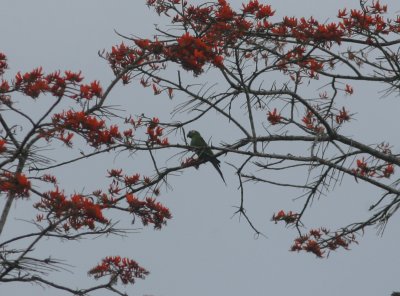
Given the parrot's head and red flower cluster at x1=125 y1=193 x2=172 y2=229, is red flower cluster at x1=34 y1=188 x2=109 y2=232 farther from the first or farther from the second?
the parrot's head

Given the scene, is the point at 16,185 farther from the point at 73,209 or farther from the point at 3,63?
the point at 3,63

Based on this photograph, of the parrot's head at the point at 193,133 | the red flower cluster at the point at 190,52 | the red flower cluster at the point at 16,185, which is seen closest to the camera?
the red flower cluster at the point at 16,185

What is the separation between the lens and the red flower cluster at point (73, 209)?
13.7ft

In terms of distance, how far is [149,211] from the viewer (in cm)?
518

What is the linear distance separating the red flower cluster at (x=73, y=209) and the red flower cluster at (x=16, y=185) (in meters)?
0.18

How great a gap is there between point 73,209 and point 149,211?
42.0 inches

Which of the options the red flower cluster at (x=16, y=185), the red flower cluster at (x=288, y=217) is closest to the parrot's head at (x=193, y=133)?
the red flower cluster at (x=288, y=217)

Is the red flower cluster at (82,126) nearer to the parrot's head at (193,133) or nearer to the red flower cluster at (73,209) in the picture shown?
the red flower cluster at (73,209)

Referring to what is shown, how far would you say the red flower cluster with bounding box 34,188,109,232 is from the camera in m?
4.18

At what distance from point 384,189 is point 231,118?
1.45 meters

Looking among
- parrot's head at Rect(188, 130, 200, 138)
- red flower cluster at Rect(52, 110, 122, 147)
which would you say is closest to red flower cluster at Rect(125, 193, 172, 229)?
red flower cluster at Rect(52, 110, 122, 147)

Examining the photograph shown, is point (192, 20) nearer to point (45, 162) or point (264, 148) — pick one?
point (264, 148)

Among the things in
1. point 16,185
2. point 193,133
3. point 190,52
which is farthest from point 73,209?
point 193,133

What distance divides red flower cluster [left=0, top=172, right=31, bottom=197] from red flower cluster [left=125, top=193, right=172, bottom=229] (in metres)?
1.16
